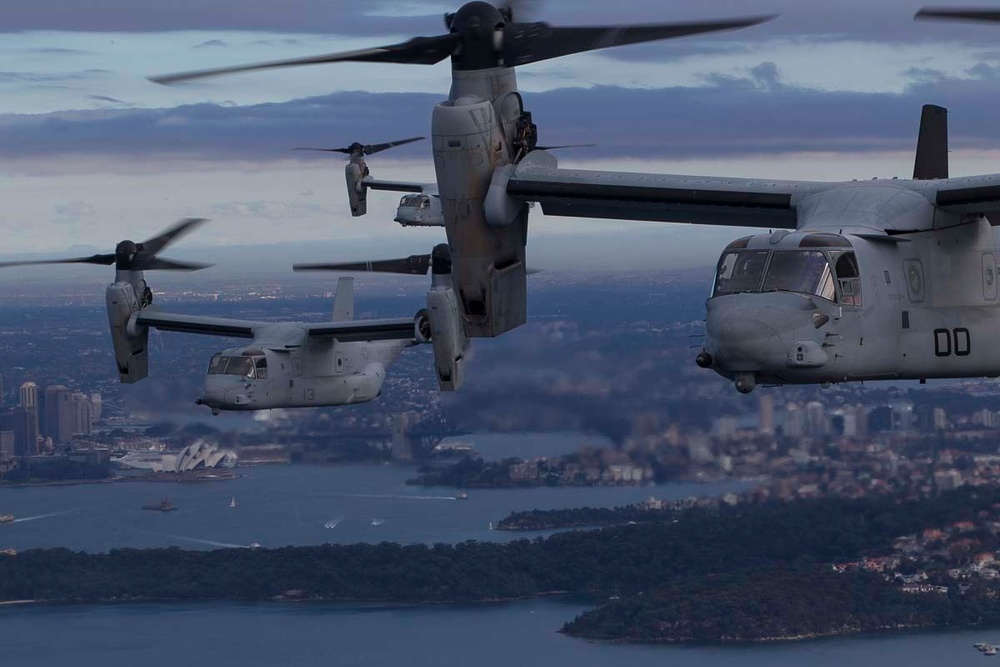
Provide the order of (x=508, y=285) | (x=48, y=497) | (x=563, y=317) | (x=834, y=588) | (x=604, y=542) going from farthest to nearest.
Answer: (x=48, y=497) → (x=604, y=542) → (x=834, y=588) → (x=563, y=317) → (x=508, y=285)

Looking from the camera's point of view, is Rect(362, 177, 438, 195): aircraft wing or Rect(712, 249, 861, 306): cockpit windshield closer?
Rect(712, 249, 861, 306): cockpit windshield

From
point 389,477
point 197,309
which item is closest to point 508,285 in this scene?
point 389,477

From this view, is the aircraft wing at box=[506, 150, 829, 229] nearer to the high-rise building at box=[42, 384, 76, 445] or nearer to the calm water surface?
the calm water surface

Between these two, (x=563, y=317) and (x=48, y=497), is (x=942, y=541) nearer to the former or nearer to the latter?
(x=563, y=317)

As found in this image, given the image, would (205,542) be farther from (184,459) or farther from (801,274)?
(801,274)

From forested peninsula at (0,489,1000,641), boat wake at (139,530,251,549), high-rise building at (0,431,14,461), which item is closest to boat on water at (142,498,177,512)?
boat wake at (139,530,251,549)

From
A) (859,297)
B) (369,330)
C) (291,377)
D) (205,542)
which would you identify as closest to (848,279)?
(859,297)
